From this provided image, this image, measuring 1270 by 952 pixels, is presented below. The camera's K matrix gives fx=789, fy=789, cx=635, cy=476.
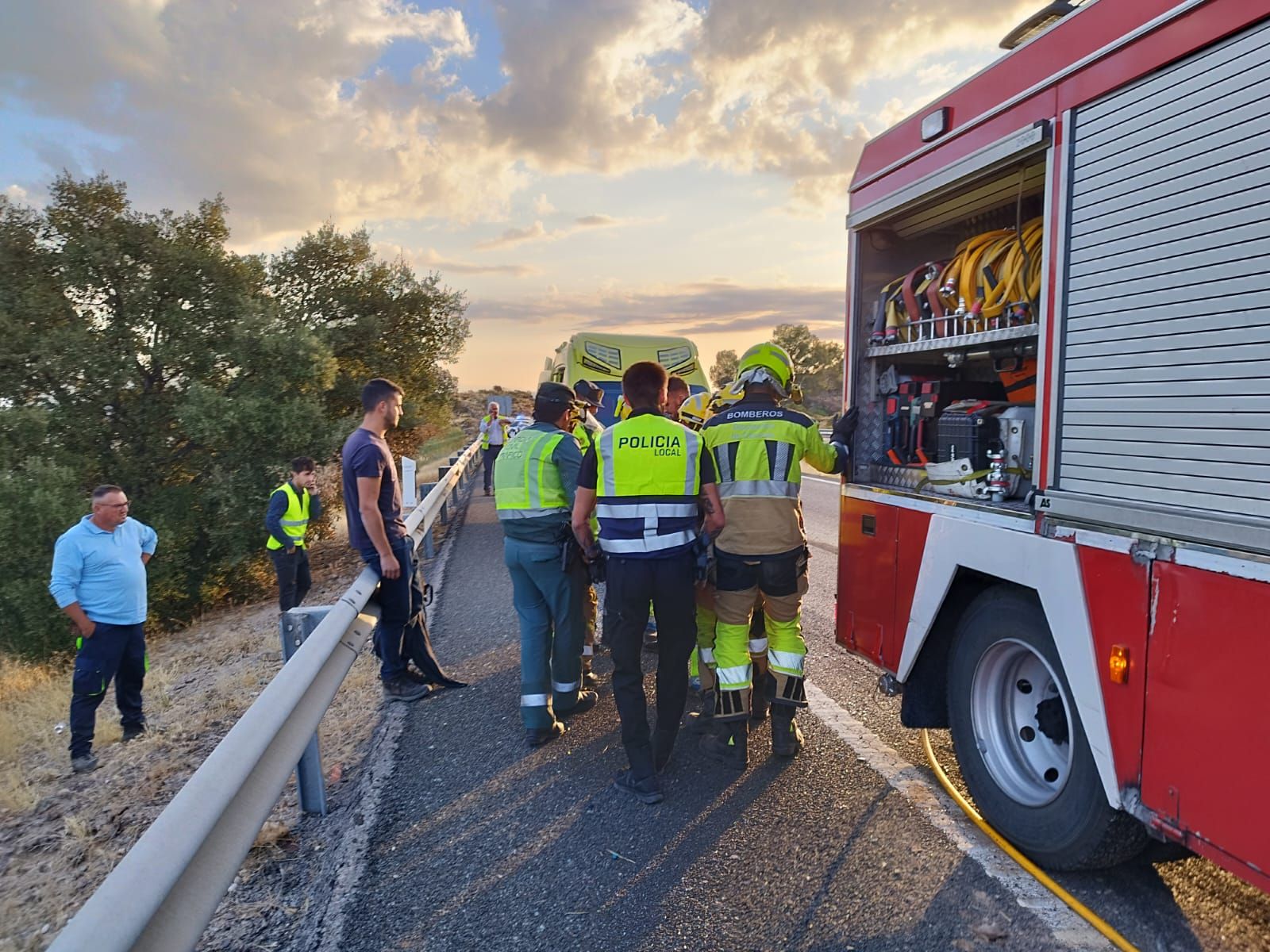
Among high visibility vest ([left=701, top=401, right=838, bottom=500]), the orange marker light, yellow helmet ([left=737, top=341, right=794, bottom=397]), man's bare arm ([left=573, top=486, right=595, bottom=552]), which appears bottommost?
the orange marker light

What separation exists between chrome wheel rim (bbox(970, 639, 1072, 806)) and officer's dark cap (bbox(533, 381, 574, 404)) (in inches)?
102

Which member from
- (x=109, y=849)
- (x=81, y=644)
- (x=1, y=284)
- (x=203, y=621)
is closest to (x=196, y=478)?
(x=203, y=621)

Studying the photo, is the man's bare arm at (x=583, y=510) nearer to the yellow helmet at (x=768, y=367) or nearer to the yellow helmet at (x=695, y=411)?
the yellow helmet at (x=768, y=367)

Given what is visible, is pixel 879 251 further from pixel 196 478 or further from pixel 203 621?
pixel 196 478

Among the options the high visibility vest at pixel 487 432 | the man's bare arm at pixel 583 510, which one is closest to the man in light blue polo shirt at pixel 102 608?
the man's bare arm at pixel 583 510

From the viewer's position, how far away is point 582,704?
15.8 ft

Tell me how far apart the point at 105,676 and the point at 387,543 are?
255cm

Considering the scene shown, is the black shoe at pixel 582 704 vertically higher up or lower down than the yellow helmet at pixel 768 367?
lower down

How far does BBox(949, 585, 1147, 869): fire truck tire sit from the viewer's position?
2809 mm

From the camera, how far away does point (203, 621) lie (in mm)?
13305

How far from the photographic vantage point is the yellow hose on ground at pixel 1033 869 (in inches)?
101

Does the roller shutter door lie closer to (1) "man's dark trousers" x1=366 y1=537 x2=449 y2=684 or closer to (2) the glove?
(2) the glove

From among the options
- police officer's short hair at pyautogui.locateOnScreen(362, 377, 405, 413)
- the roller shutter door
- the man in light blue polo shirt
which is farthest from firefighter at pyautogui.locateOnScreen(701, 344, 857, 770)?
the man in light blue polo shirt

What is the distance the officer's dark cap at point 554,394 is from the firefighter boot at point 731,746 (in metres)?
2.02
